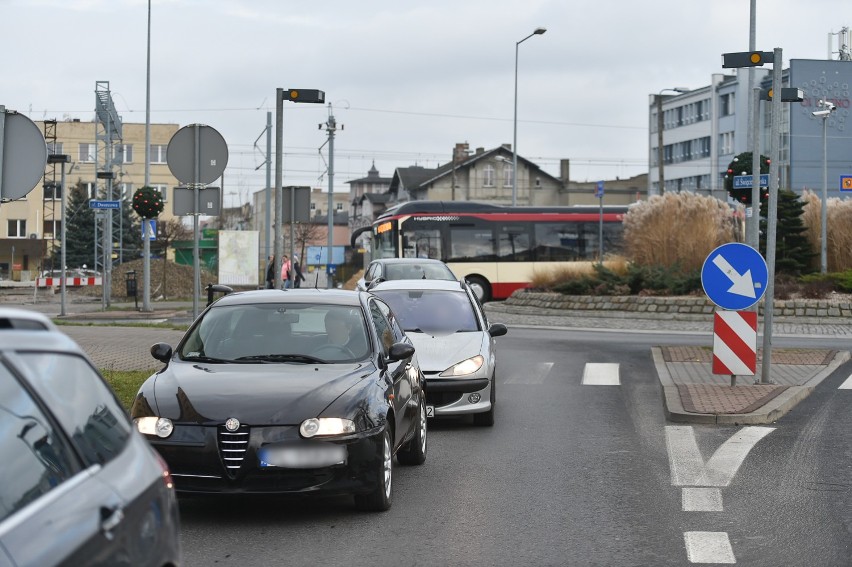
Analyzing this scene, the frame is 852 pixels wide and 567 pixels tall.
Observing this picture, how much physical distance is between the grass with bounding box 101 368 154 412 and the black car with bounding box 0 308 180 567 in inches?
355

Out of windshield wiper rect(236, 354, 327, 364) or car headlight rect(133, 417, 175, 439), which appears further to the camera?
windshield wiper rect(236, 354, 327, 364)

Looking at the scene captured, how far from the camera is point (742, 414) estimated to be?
40.4 ft

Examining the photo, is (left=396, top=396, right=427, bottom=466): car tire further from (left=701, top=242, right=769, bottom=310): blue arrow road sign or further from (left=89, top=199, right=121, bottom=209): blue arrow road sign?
(left=89, top=199, right=121, bottom=209): blue arrow road sign

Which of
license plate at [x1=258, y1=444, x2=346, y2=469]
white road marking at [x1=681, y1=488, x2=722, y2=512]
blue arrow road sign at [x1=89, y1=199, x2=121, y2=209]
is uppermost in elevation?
blue arrow road sign at [x1=89, y1=199, x2=121, y2=209]

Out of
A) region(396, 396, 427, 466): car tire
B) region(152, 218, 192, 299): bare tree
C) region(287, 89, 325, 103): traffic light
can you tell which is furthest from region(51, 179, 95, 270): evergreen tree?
region(396, 396, 427, 466): car tire

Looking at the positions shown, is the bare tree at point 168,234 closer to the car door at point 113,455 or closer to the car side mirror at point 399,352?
the car side mirror at point 399,352

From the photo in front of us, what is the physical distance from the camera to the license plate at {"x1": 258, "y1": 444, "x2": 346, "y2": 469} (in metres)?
7.34

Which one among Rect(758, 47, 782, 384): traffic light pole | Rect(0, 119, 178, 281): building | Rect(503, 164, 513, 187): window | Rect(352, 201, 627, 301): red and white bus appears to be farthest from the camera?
Rect(503, 164, 513, 187): window

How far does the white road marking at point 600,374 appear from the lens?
1669 cm

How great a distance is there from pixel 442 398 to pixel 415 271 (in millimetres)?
12525

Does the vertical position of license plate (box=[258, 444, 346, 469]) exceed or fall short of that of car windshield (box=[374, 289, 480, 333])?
it falls short

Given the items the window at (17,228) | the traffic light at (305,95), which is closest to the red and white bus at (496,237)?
the traffic light at (305,95)

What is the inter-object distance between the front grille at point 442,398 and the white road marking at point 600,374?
15.4 ft

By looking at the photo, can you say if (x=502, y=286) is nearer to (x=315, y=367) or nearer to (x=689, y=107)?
(x=315, y=367)
